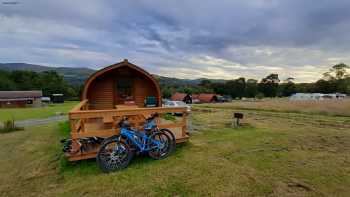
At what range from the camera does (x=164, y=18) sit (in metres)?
11.5

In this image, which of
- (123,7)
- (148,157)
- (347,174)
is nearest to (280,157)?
(347,174)

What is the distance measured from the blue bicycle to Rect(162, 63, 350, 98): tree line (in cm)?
6120

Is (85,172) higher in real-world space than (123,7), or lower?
lower

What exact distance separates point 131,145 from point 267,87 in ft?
295

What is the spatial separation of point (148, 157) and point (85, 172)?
141 centimetres

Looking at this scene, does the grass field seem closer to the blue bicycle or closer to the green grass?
the blue bicycle

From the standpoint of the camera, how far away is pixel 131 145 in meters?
4.41

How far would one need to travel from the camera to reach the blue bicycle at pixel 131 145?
4043 mm

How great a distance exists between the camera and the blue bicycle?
4.04 m

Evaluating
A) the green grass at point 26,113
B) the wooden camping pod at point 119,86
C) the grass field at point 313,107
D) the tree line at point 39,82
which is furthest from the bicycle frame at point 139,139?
the tree line at point 39,82

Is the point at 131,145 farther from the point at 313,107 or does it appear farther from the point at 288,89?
the point at 288,89

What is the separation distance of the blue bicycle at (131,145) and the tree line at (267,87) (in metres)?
61.2

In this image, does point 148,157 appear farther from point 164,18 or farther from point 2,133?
point 2,133

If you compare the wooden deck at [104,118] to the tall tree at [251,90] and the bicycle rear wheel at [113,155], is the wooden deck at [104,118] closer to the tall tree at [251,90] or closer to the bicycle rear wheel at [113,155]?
the bicycle rear wheel at [113,155]
